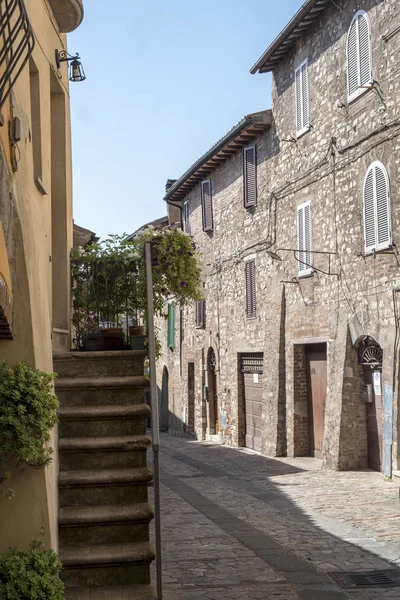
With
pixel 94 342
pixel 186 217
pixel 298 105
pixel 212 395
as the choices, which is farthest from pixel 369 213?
pixel 186 217

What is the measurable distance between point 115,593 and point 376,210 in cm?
920

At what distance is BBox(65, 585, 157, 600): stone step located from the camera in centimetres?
495

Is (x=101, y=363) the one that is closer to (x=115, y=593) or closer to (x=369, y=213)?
(x=115, y=593)

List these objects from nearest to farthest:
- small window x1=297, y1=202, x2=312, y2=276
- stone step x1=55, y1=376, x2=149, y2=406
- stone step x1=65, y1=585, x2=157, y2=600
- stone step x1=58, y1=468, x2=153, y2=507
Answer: stone step x1=65, y1=585, x2=157, y2=600, stone step x1=58, y1=468, x2=153, y2=507, stone step x1=55, y1=376, x2=149, y2=406, small window x1=297, y1=202, x2=312, y2=276

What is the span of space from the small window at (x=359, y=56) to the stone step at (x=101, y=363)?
858 cm

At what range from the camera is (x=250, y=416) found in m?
19.3

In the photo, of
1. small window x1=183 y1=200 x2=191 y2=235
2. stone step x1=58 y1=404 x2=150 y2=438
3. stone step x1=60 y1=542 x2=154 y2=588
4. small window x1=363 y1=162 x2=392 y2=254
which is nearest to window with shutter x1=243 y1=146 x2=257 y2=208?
small window x1=363 y1=162 x2=392 y2=254

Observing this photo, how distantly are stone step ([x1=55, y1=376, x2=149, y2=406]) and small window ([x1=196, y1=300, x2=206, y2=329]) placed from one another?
1693 cm

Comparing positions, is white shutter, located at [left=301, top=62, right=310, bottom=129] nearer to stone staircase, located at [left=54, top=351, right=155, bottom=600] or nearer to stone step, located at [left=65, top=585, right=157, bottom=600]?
stone staircase, located at [left=54, top=351, right=155, bottom=600]

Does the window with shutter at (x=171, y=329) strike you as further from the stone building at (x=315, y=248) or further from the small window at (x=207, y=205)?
the small window at (x=207, y=205)

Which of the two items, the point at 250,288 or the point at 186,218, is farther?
the point at 186,218

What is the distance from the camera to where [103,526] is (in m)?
5.32

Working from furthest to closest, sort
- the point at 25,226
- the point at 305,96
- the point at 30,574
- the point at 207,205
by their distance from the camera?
the point at 207,205 → the point at 305,96 → the point at 25,226 → the point at 30,574

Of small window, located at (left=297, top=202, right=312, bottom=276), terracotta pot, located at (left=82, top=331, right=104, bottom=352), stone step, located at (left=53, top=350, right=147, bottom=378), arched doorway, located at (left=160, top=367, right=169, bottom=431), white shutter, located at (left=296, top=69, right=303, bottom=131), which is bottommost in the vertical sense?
arched doorway, located at (left=160, top=367, right=169, bottom=431)
